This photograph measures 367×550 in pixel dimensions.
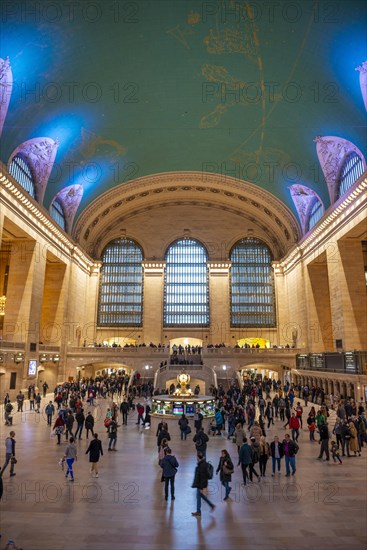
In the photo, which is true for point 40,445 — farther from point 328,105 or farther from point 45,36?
point 328,105

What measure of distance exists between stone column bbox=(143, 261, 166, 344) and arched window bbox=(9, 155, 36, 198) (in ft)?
48.7

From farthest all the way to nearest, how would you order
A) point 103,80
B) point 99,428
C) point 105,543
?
point 103,80 → point 99,428 → point 105,543

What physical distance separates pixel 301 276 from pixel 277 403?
16646mm

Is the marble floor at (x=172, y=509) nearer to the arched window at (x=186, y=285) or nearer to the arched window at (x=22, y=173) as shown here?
the arched window at (x=22, y=173)

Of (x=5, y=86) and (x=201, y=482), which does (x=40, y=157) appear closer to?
(x=5, y=86)

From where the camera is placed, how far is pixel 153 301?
3706 centimetres

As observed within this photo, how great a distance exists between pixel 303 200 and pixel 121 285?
18398 mm

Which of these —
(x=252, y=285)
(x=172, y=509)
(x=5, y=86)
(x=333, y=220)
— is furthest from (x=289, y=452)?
(x=252, y=285)

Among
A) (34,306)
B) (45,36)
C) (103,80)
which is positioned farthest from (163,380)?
(45,36)

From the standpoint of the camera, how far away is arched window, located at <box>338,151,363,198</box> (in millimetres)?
22161

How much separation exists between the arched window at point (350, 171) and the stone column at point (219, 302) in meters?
14.9

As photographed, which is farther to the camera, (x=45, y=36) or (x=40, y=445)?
(x=45, y=36)

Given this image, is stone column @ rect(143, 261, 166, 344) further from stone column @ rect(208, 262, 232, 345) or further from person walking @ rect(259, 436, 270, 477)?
person walking @ rect(259, 436, 270, 477)

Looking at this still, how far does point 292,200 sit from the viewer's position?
1241 inches
